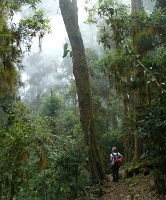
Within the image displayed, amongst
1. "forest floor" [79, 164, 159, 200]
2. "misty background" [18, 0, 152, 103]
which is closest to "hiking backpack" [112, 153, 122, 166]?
"forest floor" [79, 164, 159, 200]

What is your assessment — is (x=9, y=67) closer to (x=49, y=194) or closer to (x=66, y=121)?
(x=49, y=194)

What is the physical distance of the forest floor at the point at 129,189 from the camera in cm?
582

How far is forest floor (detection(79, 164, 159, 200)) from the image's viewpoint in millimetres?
5824

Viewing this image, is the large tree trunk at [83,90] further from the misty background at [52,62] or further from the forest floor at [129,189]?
the misty background at [52,62]

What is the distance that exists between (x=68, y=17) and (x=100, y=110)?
6.25m

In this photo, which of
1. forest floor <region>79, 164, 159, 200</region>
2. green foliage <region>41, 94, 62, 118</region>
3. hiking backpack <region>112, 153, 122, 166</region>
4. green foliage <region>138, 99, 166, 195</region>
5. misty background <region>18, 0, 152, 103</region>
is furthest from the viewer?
misty background <region>18, 0, 152, 103</region>

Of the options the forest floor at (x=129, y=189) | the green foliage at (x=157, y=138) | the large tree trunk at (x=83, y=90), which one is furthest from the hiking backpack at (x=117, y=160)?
the green foliage at (x=157, y=138)

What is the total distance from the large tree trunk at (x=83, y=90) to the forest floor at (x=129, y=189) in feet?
1.73

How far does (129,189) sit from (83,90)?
3.56 meters

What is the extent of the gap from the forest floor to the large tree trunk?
53 cm

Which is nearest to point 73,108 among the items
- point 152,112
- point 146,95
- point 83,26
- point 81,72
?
point 81,72

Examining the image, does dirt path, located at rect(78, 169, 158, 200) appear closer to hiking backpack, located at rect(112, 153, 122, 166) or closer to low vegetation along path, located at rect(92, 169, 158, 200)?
low vegetation along path, located at rect(92, 169, 158, 200)

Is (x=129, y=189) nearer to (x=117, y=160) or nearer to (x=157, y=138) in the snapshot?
(x=117, y=160)

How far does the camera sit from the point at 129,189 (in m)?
6.69
